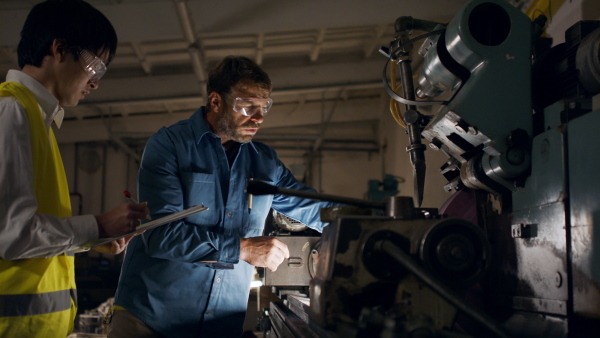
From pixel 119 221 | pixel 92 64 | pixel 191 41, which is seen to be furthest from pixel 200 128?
pixel 191 41

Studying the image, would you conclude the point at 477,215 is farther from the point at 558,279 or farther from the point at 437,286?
the point at 437,286

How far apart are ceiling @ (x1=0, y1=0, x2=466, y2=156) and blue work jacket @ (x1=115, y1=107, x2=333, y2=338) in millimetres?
2312

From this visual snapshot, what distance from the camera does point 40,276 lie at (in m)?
1.15

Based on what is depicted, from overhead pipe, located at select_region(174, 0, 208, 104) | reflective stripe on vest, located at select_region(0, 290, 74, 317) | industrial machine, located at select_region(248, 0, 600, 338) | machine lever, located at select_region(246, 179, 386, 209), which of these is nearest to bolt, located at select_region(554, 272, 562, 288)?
industrial machine, located at select_region(248, 0, 600, 338)

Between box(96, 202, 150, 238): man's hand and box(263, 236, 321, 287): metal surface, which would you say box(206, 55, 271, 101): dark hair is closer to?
box(263, 236, 321, 287): metal surface

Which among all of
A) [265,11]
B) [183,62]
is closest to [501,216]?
[265,11]

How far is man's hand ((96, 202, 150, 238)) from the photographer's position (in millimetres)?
1221

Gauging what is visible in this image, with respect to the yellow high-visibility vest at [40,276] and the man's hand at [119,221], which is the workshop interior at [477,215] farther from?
the yellow high-visibility vest at [40,276]

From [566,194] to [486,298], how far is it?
0.37 meters

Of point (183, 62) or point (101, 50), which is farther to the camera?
point (183, 62)

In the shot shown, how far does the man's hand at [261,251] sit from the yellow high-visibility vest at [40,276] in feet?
1.67

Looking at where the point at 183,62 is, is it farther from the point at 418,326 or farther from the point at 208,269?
the point at 418,326

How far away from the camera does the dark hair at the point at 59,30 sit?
1269 millimetres

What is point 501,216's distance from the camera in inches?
48.1
